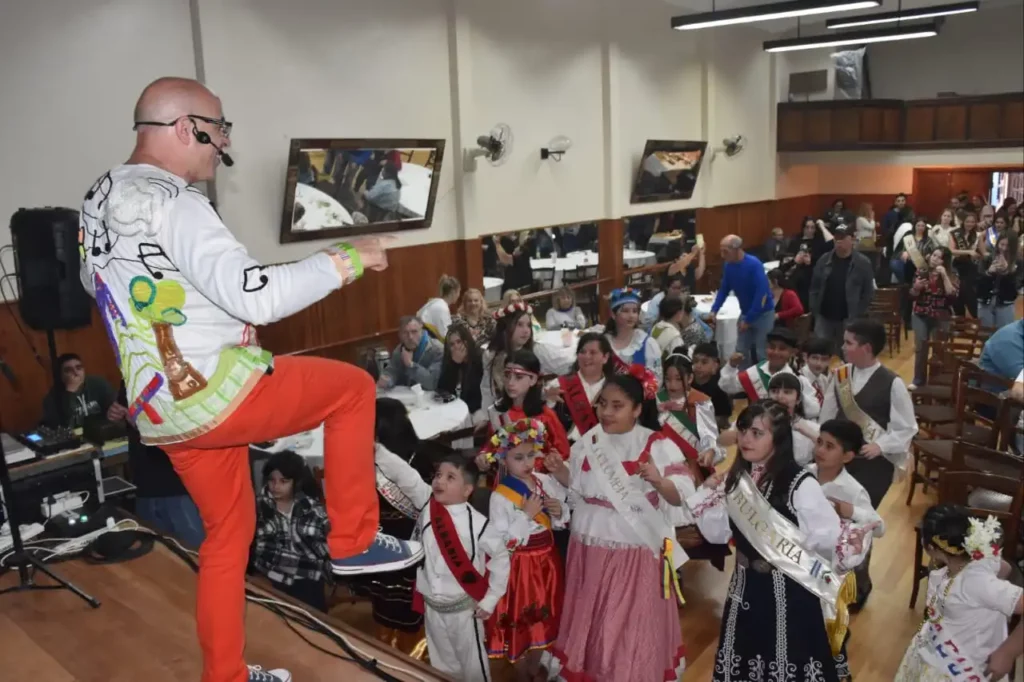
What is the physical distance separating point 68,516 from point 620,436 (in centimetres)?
225

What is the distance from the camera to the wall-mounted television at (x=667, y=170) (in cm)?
1039

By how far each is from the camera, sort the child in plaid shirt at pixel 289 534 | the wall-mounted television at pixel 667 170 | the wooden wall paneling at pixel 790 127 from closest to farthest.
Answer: the child in plaid shirt at pixel 289 534 → the wall-mounted television at pixel 667 170 → the wooden wall paneling at pixel 790 127

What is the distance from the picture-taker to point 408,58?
7.47 m

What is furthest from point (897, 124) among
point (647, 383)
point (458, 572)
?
point (458, 572)

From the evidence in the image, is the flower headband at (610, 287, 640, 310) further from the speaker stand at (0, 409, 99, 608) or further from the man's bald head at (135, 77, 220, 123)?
the man's bald head at (135, 77, 220, 123)

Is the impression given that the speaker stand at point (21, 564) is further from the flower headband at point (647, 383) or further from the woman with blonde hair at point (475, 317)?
the woman with blonde hair at point (475, 317)

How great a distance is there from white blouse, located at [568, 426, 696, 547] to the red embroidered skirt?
19cm

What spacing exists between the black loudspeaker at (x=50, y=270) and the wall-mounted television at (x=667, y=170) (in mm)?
7993

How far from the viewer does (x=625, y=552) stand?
3234 mm

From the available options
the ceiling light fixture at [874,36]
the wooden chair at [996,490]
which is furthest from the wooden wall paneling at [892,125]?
the wooden chair at [996,490]

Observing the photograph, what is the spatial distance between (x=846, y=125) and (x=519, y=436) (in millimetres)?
11995

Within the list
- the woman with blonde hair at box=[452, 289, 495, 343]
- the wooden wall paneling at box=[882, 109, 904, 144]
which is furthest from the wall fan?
the wooden wall paneling at box=[882, 109, 904, 144]

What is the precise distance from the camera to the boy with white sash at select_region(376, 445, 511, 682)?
315cm

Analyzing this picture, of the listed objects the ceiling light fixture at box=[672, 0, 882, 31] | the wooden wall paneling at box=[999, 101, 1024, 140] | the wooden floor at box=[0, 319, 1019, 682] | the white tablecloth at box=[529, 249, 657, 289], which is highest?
the ceiling light fixture at box=[672, 0, 882, 31]
